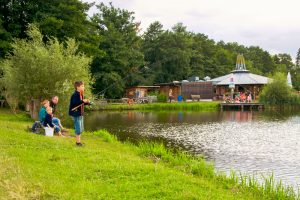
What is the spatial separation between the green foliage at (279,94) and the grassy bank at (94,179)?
140 feet

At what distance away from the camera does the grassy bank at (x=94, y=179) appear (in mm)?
6898

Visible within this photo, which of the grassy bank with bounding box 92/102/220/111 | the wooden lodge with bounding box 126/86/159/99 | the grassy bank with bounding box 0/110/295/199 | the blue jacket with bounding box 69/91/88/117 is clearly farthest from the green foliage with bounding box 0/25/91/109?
the wooden lodge with bounding box 126/86/159/99

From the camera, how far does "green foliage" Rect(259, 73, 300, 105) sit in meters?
51.1

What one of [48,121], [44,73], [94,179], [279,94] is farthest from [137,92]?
[94,179]

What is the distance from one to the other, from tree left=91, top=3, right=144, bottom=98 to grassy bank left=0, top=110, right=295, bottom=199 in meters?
40.4

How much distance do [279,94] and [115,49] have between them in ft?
75.5

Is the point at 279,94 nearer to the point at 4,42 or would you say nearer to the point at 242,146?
the point at 242,146

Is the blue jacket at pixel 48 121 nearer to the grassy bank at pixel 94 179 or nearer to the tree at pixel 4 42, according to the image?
the grassy bank at pixel 94 179

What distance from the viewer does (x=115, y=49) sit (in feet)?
184

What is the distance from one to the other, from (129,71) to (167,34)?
10314mm

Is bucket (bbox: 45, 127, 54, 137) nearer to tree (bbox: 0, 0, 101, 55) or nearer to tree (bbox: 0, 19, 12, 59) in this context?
tree (bbox: 0, 19, 12, 59)

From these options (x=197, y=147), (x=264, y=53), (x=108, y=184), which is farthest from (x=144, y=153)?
(x=264, y=53)

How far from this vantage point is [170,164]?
1186cm

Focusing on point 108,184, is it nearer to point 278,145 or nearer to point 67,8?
point 278,145
